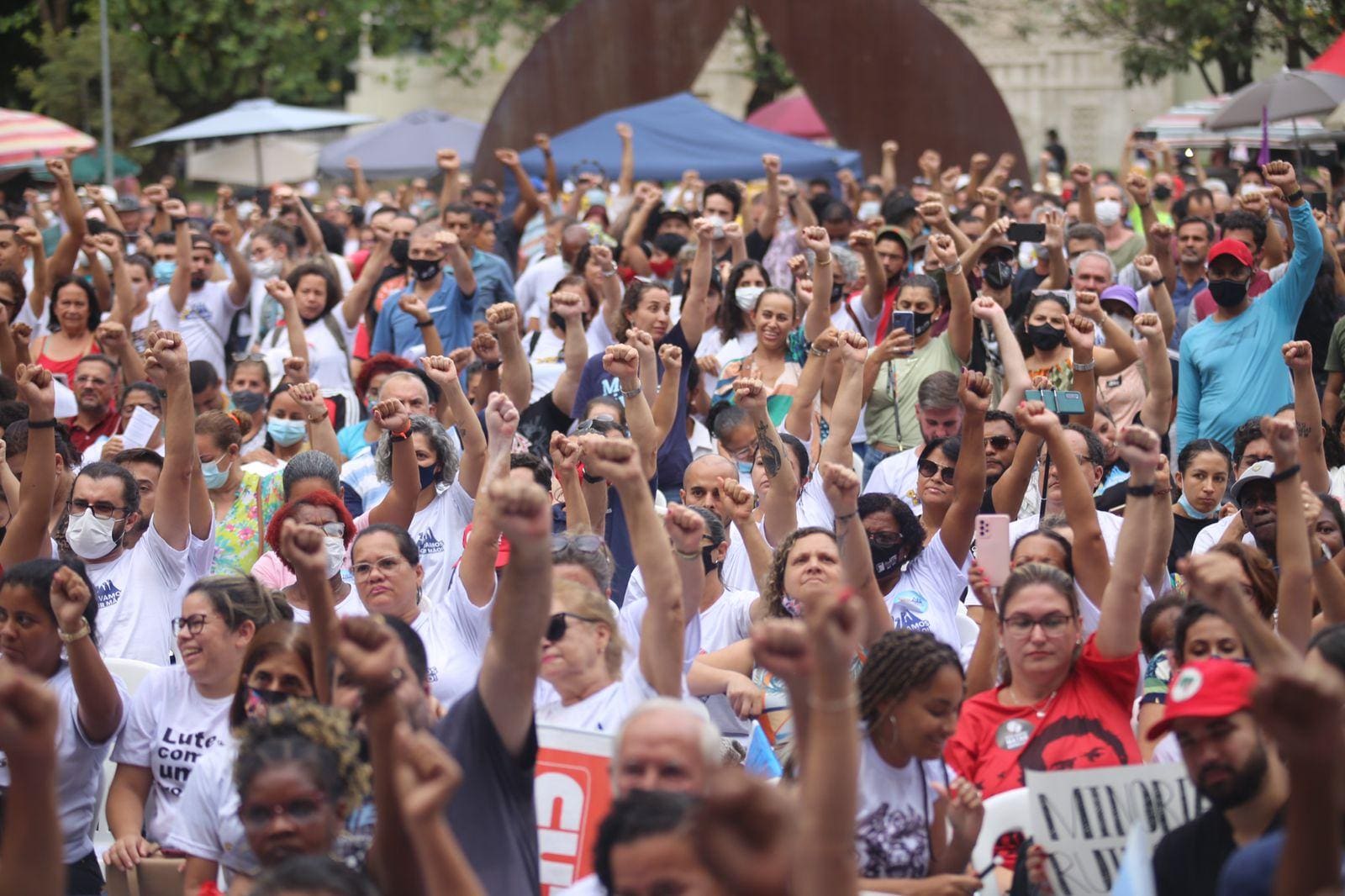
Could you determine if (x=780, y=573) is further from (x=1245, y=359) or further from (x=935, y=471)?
(x=1245, y=359)

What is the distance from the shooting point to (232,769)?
4.20 meters

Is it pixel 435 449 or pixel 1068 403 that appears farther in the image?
pixel 435 449

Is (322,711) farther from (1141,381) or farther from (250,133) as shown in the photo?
(250,133)

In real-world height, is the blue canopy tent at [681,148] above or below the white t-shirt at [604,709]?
above

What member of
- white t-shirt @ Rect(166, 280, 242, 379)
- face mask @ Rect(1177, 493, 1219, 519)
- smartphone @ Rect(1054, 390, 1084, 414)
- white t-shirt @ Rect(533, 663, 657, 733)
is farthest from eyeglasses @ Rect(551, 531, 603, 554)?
white t-shirt @ Rect(166, 280, 242, 379)

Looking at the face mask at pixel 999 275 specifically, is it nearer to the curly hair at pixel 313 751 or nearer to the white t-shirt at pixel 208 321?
the white t-shirt at pixel 208 321

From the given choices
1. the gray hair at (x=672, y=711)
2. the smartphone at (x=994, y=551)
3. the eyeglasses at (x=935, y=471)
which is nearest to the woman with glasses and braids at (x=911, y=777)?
the gray hair at (x=672, y=711)

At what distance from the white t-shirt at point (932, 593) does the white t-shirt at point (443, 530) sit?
1783 mm

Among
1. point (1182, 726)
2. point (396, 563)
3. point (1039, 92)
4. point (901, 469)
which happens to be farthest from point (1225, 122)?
point (1039, 92)

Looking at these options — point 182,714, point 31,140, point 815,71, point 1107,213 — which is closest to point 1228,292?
point 1107,213

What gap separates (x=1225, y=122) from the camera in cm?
1578

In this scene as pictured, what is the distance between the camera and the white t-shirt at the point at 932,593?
6121 millimetres

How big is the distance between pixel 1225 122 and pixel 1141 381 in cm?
746

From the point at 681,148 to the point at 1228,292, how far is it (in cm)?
964
